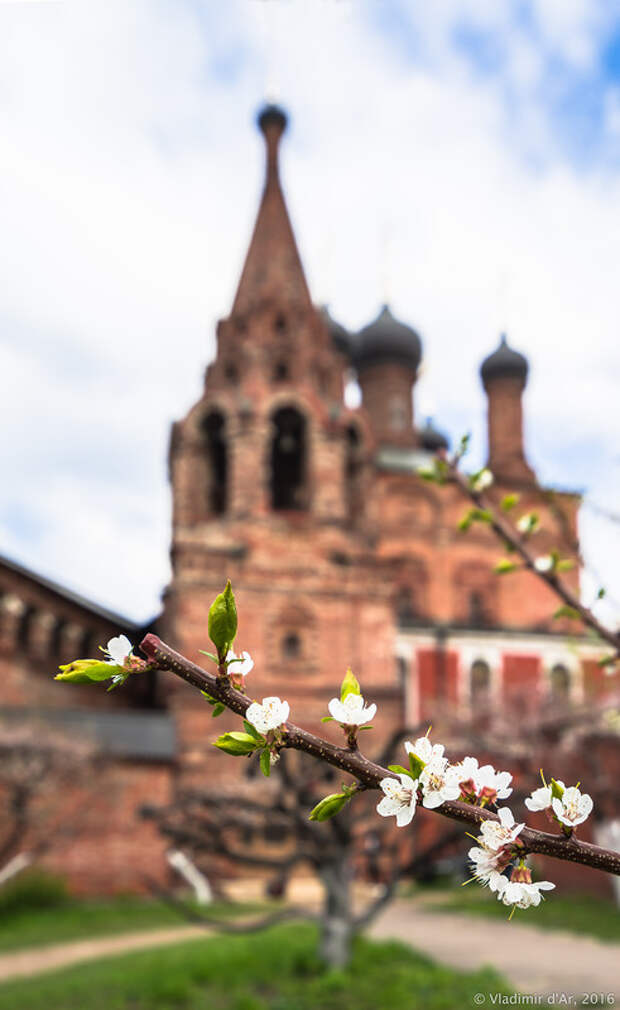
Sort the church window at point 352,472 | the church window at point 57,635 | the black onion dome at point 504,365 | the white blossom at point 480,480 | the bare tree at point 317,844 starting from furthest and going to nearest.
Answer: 1. the black onion dome at point 504,365
2. the church window at point 352,472
3. the church window at point 57,635
4. the bare tree at point 317,844
5. the white blossom at point 480,480

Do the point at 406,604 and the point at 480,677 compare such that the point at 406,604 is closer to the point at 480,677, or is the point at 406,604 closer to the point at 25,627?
the point at 480,677

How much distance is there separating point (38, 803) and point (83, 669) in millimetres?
18849

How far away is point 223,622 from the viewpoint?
166cm

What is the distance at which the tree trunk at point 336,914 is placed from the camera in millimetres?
10148

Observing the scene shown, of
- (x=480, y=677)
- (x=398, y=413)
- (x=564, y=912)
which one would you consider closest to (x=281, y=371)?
(x=480, y=677)

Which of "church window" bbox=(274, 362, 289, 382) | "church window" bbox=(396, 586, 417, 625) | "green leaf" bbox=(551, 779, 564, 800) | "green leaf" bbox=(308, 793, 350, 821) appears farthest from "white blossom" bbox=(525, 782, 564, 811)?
"church window" bbox=(396, 586, 417, 625)

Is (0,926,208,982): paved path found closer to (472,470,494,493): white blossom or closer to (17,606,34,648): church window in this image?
(17,606,34,648): church window

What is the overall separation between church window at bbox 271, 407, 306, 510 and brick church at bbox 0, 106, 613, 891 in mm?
58

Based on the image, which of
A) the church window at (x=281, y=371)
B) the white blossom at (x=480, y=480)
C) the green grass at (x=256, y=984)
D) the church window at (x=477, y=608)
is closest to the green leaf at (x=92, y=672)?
the white blossom at (x=480, y=480)

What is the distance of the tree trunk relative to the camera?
10.1 meters

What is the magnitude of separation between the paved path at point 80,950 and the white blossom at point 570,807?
11.4 m

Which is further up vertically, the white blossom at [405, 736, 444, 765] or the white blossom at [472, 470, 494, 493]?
the white blossom at [472, 470, 494, 493]

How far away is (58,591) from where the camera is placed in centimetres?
2230

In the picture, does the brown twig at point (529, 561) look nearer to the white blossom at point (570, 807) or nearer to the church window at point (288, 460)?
the white blossom at point (570, 807)
